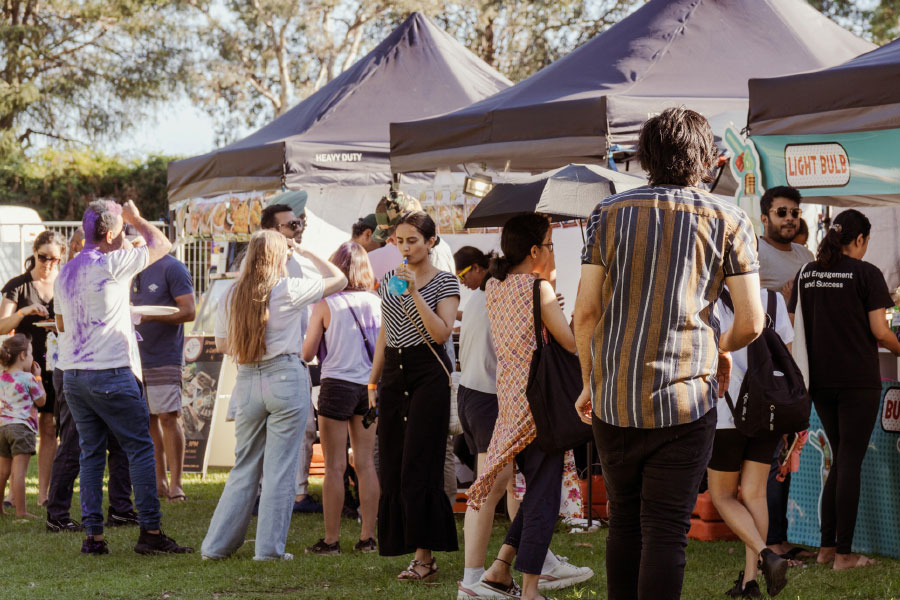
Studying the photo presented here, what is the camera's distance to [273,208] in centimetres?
622

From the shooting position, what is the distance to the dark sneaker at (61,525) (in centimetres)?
684

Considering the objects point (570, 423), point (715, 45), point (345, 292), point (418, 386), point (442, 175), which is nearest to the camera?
point (570, 423)

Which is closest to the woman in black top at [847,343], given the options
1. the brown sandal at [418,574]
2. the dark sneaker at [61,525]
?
the brown sandal at [418,574]

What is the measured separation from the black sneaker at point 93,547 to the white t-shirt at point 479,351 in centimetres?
239

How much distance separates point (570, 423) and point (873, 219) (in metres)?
5.86

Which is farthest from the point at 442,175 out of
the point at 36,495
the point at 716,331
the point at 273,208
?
the point at 716,331

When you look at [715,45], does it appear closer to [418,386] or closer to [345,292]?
[345,292]

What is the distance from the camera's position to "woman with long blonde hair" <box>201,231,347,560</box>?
18.3 feet

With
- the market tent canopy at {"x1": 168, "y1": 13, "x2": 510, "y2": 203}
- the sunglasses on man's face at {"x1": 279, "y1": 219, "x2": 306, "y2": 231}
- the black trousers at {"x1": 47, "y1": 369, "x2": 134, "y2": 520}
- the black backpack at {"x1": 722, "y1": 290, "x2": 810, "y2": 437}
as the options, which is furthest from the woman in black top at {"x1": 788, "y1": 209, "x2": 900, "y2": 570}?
the market tent canopy at {"x1": 168, "y1": 13, "x2": 510, "y2": 203}

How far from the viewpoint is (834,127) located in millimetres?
5098

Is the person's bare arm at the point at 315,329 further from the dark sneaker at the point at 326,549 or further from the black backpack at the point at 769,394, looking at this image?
the black backpack at the point at 769,394

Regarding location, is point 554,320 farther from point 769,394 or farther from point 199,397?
point 199,397

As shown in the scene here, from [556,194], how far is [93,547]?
124 inches

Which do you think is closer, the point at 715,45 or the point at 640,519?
the point at 640,519
